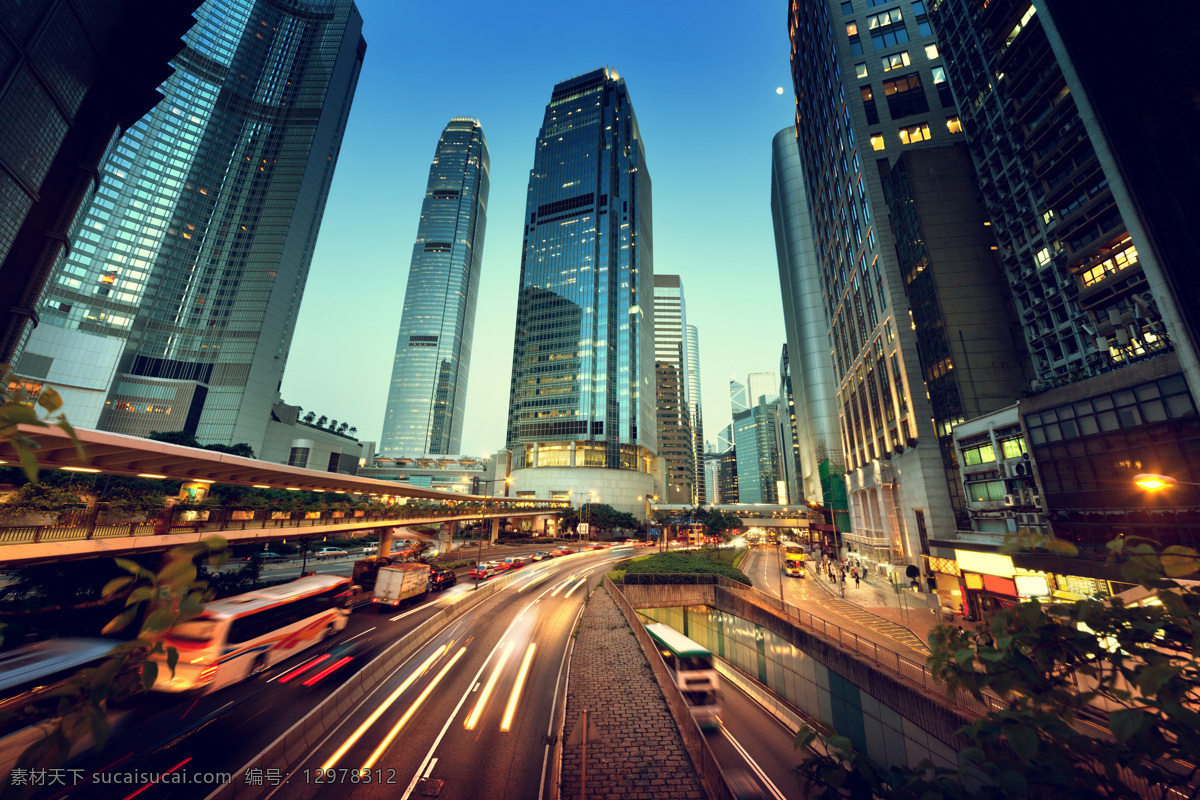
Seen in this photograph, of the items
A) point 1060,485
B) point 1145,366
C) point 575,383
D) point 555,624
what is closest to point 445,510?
point 555,624

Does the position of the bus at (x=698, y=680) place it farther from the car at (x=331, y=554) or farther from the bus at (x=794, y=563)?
the car at (x=331, y=554)

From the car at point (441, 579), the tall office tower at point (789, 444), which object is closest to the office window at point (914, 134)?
the car at point (441, 579)

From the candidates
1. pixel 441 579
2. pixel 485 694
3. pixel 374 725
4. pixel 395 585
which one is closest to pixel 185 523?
pixel 395 585

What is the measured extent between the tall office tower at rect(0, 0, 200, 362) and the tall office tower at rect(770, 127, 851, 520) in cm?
8106

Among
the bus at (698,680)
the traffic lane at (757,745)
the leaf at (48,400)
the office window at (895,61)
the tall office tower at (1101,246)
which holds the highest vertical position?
the office window at (895,61)

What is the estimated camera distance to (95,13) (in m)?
24.0

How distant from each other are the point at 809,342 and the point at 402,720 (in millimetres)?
89385

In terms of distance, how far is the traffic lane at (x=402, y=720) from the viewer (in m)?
11.3

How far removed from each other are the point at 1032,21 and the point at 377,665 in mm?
61759

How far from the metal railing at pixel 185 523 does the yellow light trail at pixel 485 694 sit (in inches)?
623

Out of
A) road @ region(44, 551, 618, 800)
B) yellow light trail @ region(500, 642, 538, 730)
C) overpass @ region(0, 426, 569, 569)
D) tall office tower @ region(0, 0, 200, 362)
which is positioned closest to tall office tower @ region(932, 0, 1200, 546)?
yellow light trail @ region(500, 642, 538, 730)

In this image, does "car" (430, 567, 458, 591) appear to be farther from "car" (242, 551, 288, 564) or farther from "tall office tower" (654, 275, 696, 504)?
"tall office tower" (654, 275, 696, 504)

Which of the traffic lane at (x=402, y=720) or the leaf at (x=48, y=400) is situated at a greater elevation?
the leaf at (x=48, y=400)

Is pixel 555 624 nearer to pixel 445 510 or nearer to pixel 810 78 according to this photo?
pixel 445 510
